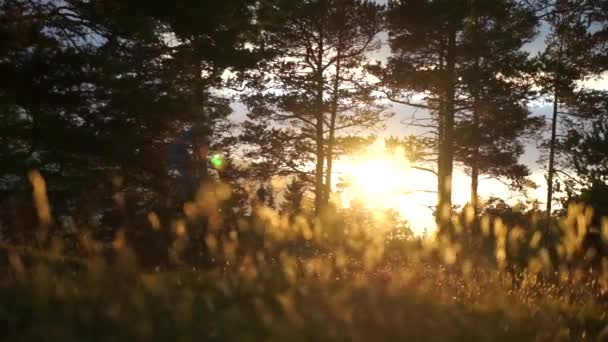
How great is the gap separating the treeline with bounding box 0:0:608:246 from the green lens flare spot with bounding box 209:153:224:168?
0.19ft

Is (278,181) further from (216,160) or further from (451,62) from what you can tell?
(451,62)

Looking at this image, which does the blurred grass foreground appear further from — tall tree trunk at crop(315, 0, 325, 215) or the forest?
tall tree trunk at crop(315, 0, 325, 215)

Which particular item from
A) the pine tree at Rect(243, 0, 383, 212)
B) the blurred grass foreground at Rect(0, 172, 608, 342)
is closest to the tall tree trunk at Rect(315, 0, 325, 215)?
the pine tree at Rect(243, 0, 383, 212)

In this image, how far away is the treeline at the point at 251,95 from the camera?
31.9ft

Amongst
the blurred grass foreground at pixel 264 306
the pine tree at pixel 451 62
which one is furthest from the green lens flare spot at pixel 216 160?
the blurred grass foreground at pixel 264 306

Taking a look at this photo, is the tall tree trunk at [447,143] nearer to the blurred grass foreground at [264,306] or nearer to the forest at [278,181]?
the forest at [278,181]

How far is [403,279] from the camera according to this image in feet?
18.9

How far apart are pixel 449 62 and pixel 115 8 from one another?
36.6 ft

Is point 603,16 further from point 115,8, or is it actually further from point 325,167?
point 115,8

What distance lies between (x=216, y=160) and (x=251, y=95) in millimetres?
2789

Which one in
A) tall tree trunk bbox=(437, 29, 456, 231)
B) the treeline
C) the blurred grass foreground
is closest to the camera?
the blurred grass foreground

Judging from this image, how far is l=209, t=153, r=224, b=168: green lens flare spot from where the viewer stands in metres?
19.1

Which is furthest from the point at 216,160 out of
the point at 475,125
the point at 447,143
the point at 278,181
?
the point at 475,125

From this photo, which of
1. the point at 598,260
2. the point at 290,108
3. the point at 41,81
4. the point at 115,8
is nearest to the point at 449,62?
the point at 290,108
